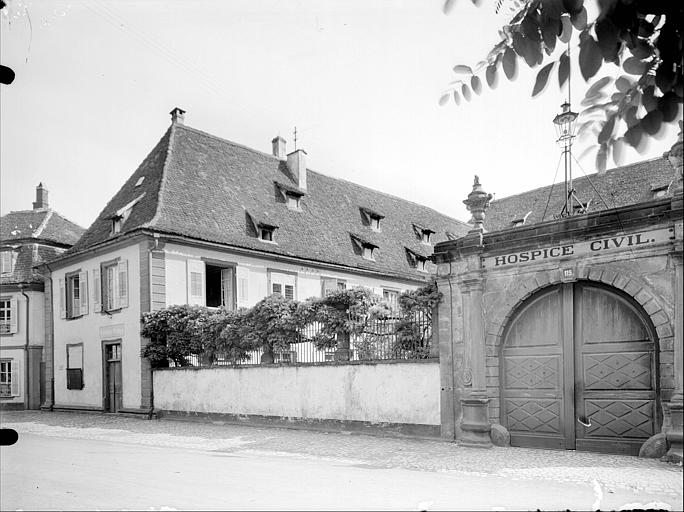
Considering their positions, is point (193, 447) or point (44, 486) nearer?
point (44, 486)

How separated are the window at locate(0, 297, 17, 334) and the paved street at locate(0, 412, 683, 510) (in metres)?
16.9

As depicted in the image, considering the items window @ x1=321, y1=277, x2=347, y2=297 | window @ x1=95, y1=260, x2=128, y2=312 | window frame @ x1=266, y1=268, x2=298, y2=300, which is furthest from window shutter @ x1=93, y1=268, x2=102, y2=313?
window @ x1=321, y1=277, x2=347, y2=297

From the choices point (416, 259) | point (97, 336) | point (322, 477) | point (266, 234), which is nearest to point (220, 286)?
point (266, 234)

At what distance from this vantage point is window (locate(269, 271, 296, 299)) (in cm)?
2479

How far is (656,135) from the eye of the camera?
3.10 metres

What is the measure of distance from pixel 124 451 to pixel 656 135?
37.0 feet

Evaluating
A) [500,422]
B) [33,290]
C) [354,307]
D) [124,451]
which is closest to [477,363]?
[500,422]

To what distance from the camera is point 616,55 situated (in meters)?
3.03

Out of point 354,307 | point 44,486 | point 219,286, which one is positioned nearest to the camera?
point 44,486

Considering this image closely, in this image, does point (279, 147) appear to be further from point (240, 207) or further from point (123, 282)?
point (123, 282)

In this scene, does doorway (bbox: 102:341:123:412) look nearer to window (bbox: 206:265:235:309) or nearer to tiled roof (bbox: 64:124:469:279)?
window (bbox: 206:265:235:309)

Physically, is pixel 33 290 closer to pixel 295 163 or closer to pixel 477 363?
pixel 295 163

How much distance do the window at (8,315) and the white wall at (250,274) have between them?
37.2 ft

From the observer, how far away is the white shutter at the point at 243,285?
23422 mm
